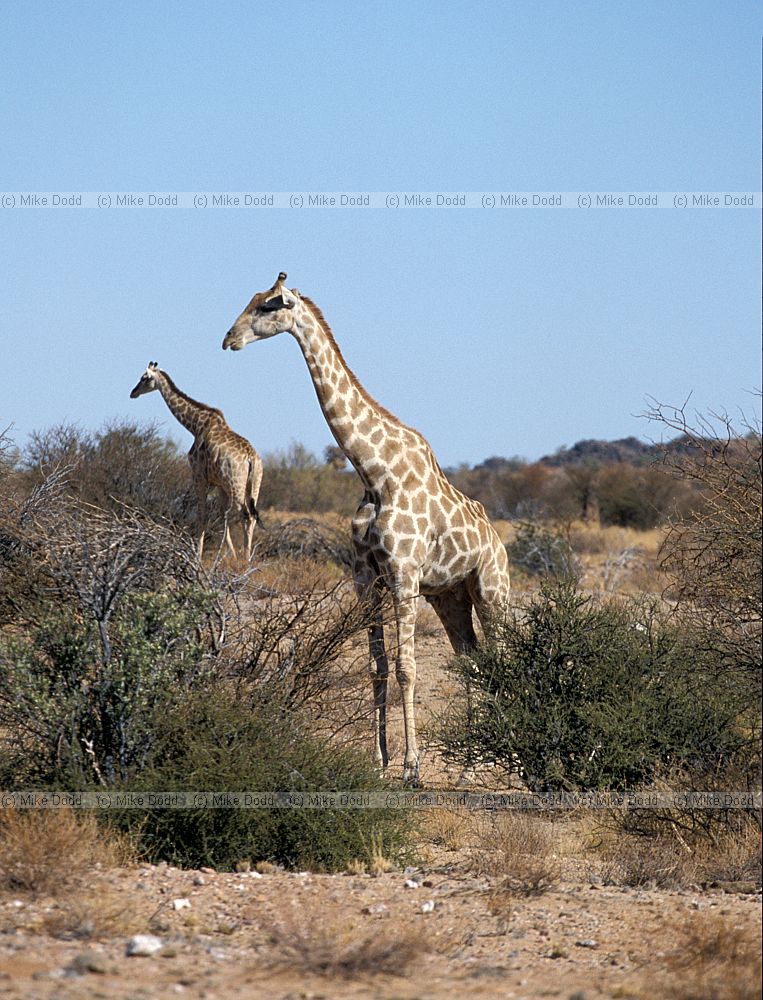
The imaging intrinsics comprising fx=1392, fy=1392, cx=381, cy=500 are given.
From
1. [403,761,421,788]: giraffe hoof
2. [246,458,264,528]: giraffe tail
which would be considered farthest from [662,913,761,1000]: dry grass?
[246,458,264,528]: giraffe tail

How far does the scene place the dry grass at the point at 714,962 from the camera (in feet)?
17.6

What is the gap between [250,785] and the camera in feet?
24.2

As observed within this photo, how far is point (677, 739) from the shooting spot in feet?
28.2

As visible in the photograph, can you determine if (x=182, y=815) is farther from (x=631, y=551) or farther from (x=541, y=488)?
(x=541, y=488)

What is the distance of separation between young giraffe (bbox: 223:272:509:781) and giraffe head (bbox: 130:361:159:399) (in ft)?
28.9

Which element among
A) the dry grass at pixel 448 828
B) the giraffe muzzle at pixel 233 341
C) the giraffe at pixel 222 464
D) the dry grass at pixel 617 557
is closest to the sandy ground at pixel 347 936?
the dry grass at pixel 448 828

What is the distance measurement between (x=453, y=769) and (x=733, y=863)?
3.68 meters

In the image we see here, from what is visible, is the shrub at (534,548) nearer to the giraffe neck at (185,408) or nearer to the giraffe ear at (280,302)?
the giraffe neck at (185,408)

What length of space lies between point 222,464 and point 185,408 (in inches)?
64.9

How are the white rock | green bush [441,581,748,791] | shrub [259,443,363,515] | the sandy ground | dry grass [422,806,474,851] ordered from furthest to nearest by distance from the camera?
shrub [259,443,363,515] → green bush [441,581,748,791] → dry grass [422,806,474,851] → the white rock → the sandy ground

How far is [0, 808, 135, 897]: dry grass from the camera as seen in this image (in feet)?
21.5

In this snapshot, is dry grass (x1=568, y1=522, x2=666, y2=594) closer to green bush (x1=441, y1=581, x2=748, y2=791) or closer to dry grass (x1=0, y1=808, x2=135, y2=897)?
green bush (x1=441, y1=581, x2=748, y2=791)

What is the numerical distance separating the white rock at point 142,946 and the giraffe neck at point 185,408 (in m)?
13.2

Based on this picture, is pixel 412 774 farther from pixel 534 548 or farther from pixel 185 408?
pixel 534 548
